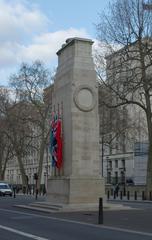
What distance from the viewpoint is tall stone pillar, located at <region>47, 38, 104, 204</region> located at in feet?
91.9

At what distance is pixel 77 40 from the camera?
3000 cm

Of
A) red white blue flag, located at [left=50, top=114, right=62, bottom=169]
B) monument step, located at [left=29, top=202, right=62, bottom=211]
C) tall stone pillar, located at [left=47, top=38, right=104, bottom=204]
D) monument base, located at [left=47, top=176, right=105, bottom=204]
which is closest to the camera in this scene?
monument step, located at [left=29, top=202, right=62, bottom=211]

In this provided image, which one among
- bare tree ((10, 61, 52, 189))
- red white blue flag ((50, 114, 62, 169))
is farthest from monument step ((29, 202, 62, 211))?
bare tree ((10, 61, 52, 189))

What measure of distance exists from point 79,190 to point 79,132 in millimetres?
3394

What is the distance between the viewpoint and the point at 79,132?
28.9m

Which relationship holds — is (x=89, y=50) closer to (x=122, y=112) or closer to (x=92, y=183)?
(x=92, y=183)

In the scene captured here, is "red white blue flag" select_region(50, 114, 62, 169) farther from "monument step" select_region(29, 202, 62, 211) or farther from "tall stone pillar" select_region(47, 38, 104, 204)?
"monument step" select_region(29, 202, 62, 211)

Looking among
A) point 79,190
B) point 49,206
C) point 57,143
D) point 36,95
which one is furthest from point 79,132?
point 36,95

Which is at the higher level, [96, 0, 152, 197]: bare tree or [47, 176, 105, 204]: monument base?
[96, 0, 152, 197]: bare tree

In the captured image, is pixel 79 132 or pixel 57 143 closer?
pixel 79 132

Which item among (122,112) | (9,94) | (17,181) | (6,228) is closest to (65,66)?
(6,228)

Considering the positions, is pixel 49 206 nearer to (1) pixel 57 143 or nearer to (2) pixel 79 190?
(2) pixel 79 190

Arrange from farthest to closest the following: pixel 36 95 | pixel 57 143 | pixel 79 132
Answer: pixel 36 95
pixel 57 143
pixel 79 132

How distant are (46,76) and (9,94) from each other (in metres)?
9.87
